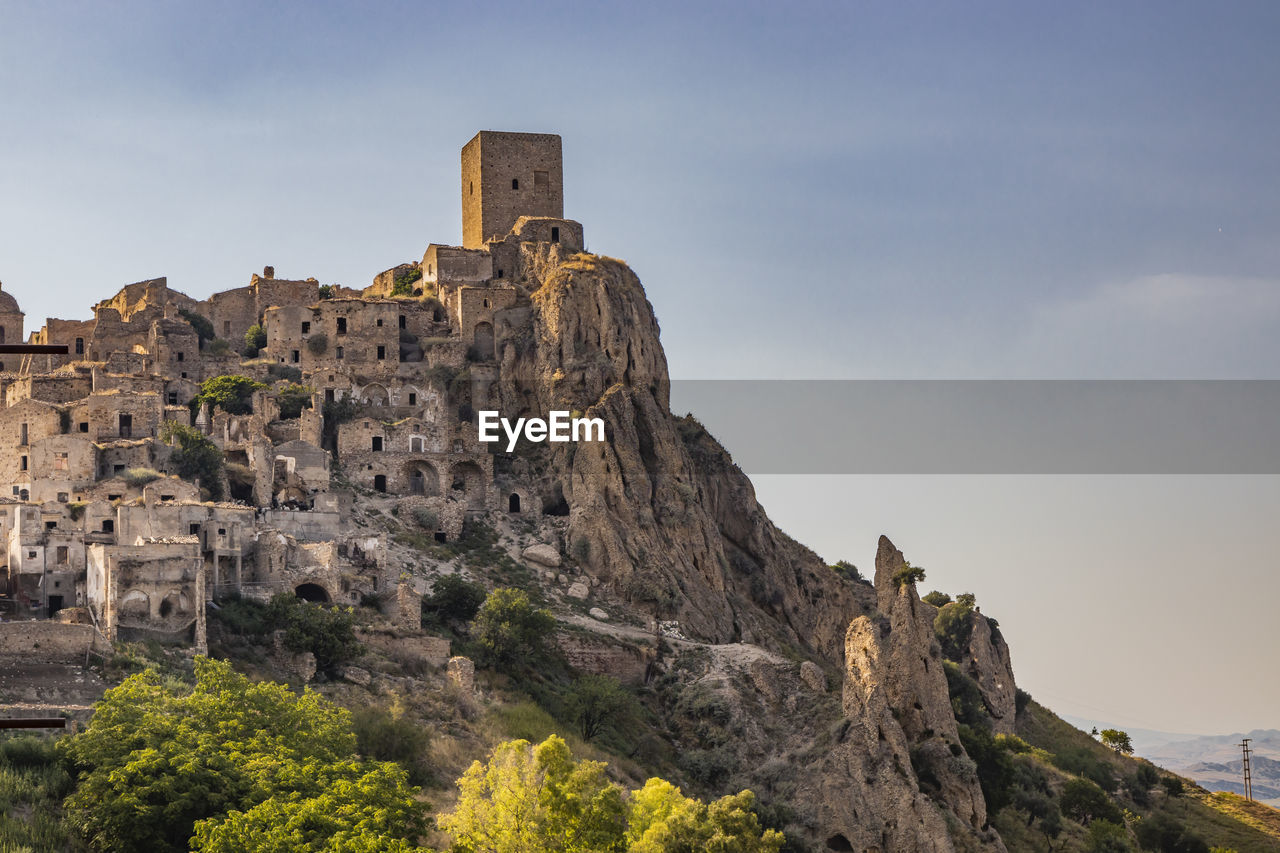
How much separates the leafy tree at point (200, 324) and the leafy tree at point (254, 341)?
2007mm

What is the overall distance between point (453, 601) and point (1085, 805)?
30961mm

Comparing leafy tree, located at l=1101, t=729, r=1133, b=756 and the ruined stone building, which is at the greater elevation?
the ruined stone building

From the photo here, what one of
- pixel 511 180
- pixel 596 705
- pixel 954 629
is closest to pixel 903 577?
pixel 596 705

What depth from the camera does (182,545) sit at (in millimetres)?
61469

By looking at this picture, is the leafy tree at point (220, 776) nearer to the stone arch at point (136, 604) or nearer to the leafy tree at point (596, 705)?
the stone arch at point (136, 604)

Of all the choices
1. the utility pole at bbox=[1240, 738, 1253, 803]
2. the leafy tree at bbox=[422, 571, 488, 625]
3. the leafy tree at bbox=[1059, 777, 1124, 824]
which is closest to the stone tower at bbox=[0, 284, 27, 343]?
the leafy tree at bbox=[422, 571, 488, 625]

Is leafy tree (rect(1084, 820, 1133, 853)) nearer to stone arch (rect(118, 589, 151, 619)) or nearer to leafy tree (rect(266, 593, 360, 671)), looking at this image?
leafy tree (rect(266, 593, 360, 671))

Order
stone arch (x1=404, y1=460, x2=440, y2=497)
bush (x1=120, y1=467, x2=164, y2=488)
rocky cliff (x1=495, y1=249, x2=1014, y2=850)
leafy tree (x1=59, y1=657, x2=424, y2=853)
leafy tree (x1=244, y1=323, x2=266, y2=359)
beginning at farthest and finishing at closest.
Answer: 1. leafy tree (x1=244, y1=323, x2=266, y2=359)
2. stone arch (x1=404, y1=460, x2=440, y2=497)
3. bush (x1=120, y1=467, x2=164, y2=488)
4. rocky cliff (x1=495, y1=249, x2=1014, y2=850)
5. leafy tree (x1=59, y1=657, x2=424, y2=853)

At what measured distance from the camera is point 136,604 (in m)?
60.1

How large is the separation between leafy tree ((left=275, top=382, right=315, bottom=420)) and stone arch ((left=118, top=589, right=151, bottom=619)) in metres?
24.9

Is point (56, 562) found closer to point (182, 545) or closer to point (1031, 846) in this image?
point (182, 545)

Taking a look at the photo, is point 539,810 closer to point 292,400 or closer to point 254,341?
point 292,400

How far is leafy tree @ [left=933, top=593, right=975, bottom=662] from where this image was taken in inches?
3893

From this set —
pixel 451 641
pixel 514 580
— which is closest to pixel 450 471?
pixel 514 580
